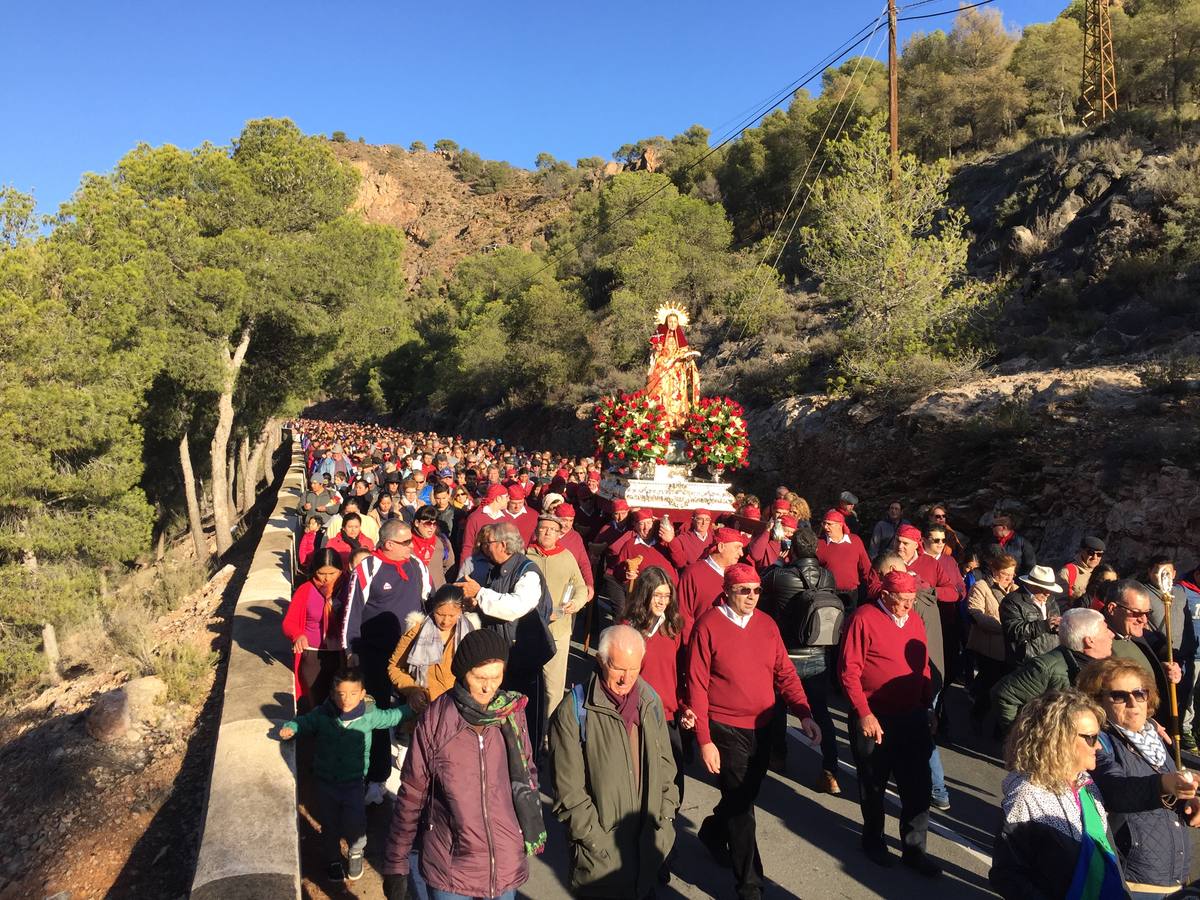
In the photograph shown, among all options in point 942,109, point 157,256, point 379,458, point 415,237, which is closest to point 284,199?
point 157,256

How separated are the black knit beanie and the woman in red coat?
2.81 metres

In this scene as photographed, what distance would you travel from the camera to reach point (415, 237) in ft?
389

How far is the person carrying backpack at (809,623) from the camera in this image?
5762 millimetres

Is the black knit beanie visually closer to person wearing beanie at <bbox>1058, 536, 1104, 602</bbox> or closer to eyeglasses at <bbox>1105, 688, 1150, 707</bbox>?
eyeglasses at <bbox>1105, 688, 1150, 707</bbox>

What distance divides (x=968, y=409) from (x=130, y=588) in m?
17.4

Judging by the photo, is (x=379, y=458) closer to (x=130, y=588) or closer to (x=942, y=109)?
(x=130, y=588)

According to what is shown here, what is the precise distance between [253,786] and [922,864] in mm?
3805

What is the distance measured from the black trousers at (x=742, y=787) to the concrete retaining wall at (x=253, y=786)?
7.05 ft

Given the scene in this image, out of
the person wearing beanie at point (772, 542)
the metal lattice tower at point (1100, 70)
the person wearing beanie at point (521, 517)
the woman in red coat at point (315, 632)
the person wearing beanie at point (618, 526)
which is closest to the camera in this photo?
the woman in red coat at point (315, 632)

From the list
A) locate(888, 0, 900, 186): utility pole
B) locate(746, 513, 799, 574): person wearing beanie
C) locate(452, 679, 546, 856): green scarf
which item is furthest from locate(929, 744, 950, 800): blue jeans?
locate(888, 0, 900, 186): utility pole

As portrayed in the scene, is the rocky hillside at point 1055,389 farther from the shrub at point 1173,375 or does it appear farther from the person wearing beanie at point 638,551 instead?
the person wearing beanie at point 638,551

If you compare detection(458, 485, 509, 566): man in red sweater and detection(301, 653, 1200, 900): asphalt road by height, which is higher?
detection(458, 485, 509, 566): man in red sweater

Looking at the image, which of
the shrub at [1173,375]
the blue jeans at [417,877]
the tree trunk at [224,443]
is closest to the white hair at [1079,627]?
the blue jeans at [417,877]

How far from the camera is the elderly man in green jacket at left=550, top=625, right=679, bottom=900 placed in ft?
10.8
